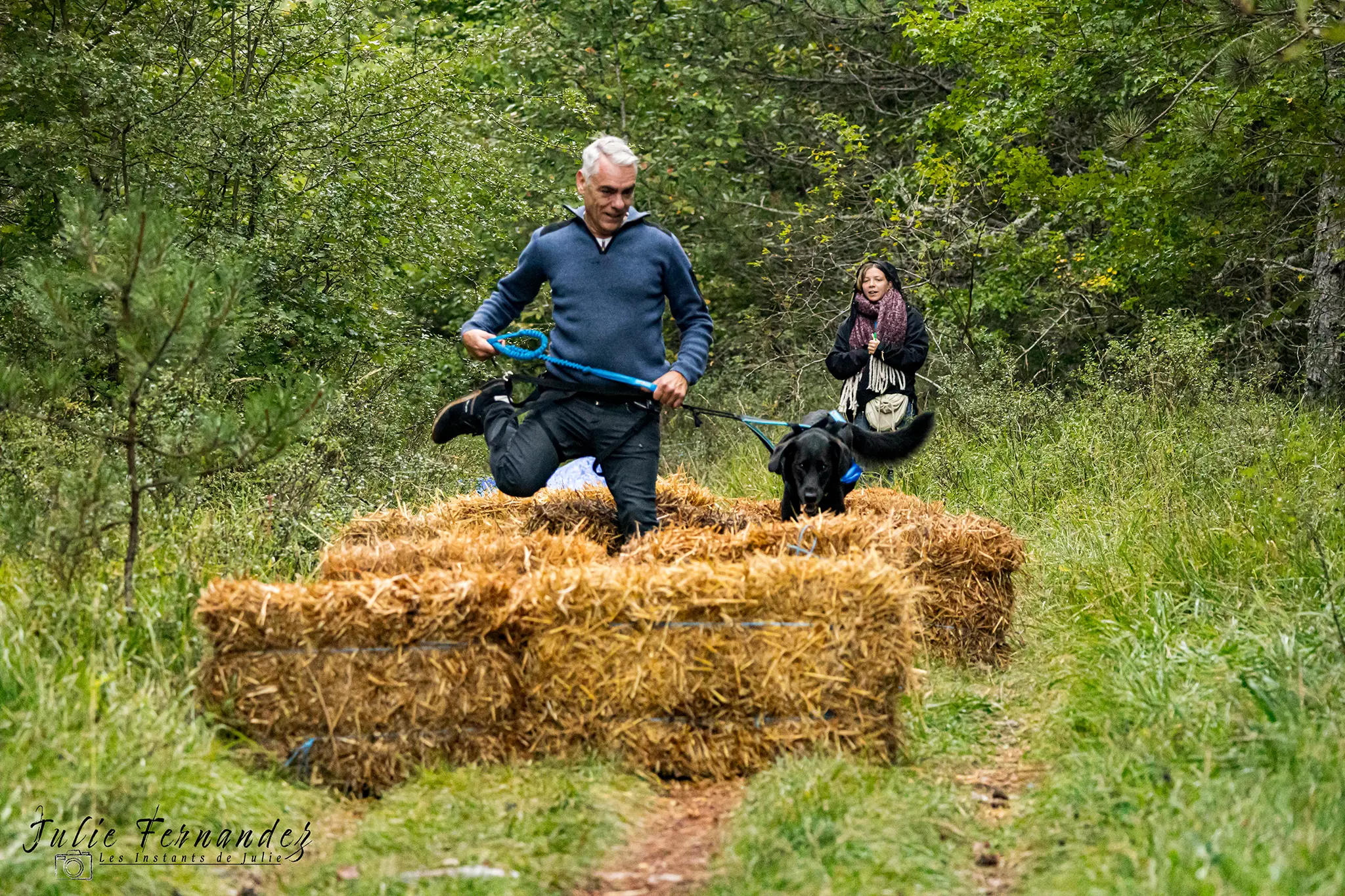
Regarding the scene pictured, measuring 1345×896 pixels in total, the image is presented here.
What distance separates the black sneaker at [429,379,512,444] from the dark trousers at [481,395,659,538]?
41cm

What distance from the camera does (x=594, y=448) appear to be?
6000mm

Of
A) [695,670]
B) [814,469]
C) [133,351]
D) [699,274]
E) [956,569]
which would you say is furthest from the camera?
[699,274]

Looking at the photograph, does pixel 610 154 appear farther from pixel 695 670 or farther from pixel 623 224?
pixel 695 670

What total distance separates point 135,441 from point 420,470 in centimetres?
487

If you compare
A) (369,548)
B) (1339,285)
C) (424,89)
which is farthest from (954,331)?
(369,548)

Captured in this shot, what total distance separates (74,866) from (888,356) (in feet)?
23.6

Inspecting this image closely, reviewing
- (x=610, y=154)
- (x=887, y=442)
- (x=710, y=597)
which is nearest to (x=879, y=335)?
(x=887, y=442)

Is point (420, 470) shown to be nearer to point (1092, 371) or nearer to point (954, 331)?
point (1092, 371)

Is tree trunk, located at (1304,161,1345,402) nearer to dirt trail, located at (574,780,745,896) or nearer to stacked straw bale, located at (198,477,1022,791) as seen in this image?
stacked straw bale, located at (198,477,1022,791)

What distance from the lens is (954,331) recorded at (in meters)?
14.6

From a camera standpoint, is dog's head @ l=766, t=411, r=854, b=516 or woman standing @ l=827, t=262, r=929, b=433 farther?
woman standing @ l=827, t=262, r=929, b=433

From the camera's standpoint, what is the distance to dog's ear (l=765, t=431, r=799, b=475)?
6953 millimetres

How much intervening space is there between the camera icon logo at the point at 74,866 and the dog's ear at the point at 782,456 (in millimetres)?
4206

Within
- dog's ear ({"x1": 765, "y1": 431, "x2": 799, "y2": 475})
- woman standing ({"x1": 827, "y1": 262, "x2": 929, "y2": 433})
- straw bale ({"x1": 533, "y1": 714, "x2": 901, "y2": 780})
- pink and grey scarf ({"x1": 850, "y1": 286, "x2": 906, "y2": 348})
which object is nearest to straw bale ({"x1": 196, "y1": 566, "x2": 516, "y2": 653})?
straw bale ({"x1": 533, "y1": 714, "x2": 901, "y2": 780})
